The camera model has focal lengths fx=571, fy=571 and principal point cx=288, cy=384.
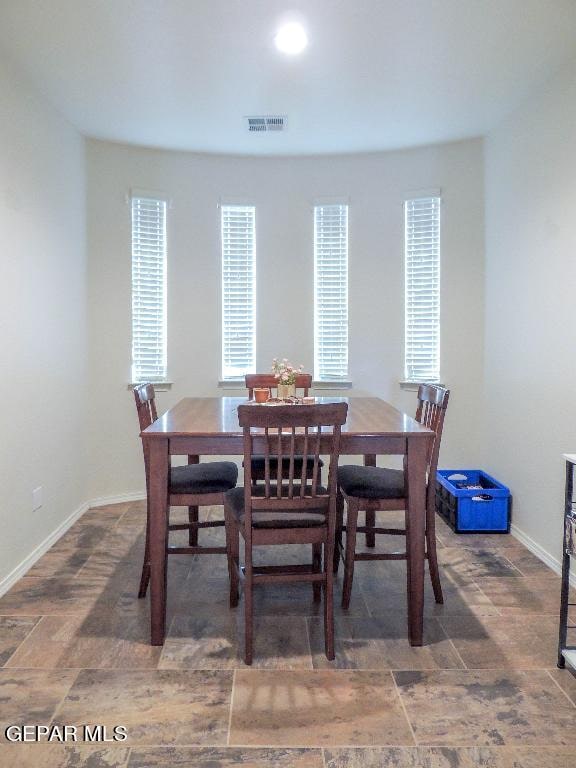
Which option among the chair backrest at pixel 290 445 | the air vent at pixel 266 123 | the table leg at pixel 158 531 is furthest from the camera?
the air vent at pixel 266 123

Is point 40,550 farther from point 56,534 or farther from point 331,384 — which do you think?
point 331,384

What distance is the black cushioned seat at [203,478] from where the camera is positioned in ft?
9.20

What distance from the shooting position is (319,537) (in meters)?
2.36

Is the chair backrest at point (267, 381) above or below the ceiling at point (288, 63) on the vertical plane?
below

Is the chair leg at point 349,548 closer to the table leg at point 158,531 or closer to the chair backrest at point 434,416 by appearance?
the chair backrest at point 434,416

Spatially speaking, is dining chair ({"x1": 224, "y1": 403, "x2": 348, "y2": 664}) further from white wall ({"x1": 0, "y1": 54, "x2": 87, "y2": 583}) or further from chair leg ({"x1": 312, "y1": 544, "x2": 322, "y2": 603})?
white wall ({"x1": 0, "y1": 54, "x2": 87, "y2": 583})

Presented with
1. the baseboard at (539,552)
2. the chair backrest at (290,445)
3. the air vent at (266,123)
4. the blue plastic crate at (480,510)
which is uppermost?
the air vent at (266,123)

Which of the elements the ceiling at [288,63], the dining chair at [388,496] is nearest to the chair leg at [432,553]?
the dining chair at [388,496]

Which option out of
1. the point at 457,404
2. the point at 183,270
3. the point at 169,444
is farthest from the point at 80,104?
the point at 457,404

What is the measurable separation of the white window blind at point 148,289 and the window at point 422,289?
6.50 ft

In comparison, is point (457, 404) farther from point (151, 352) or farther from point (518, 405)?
point (151, 352)

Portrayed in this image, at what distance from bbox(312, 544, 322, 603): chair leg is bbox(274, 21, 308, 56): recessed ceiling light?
2493 mm

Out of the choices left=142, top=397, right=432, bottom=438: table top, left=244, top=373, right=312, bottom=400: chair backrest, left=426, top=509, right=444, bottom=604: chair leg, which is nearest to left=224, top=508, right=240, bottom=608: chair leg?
left=142, top=397, right=432, bottom=438: table top

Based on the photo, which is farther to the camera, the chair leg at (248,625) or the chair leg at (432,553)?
the chair leg at (432,553)
